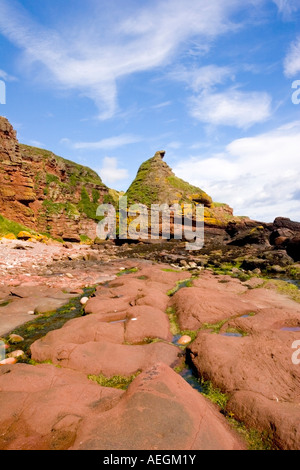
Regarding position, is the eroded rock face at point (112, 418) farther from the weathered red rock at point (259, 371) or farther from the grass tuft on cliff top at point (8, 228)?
the grass tuft on cliff top at point (8, 228)

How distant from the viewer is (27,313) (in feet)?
31.9

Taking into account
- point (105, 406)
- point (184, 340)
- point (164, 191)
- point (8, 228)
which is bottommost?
point (184, 340)

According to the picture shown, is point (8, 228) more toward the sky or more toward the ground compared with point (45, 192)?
more toward the ground

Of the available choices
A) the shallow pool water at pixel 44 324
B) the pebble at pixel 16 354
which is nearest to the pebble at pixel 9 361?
the pebble at pixel 16 354

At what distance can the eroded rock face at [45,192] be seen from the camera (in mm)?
39625

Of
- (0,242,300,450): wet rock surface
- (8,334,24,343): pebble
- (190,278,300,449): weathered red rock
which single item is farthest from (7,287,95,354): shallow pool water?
(190,278,300,449): weathered red rock

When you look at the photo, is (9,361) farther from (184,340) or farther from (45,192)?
(45,192)

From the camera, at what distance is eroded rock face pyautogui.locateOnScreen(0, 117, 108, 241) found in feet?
130

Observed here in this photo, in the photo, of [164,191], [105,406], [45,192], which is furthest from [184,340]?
[164,191]

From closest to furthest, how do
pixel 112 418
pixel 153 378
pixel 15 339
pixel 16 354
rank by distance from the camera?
pixel 112 418, pixel 153 378, pixel 16 354, pixel 15 339

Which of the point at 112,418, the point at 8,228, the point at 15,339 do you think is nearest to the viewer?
the point at 112,418

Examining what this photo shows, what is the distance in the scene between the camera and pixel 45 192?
49.2m

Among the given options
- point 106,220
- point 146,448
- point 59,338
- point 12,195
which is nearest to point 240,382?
point 146,448

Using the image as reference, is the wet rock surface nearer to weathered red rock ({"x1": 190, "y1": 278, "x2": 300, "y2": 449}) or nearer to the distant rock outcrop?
weathered red rock ({"x1": 190, "y1": 278, "x2": 300, "y2": 449})
